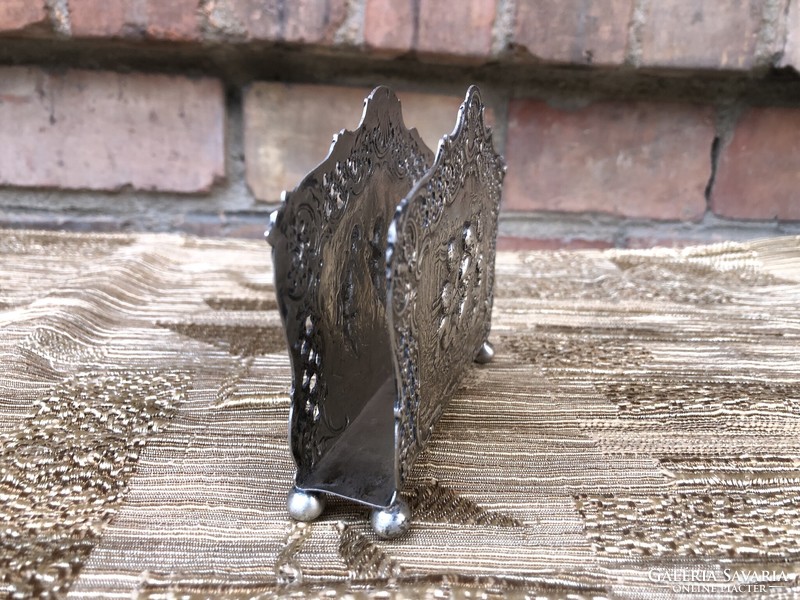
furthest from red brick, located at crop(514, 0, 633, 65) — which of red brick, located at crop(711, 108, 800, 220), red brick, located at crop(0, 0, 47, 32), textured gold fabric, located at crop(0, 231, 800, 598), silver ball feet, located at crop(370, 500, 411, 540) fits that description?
silver ball feet, located at crop(370, 500, 411, 540)

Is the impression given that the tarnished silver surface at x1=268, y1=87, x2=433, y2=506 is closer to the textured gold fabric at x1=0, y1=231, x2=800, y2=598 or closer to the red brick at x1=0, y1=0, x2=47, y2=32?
the textured gold fabric at x1=0, y1=231, x2=800, y2=598

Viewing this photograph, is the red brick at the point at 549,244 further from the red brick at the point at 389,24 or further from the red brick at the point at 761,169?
the red brick at the point at 389,24

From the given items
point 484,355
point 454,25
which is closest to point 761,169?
point 454,25

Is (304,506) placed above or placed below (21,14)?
below

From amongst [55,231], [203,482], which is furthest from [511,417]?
[55,231]

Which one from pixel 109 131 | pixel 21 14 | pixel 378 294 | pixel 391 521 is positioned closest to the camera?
pixel 391 521

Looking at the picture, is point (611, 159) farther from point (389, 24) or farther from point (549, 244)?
point (389, 24)
